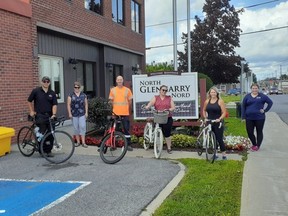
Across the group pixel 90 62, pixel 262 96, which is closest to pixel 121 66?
pixel 90 62

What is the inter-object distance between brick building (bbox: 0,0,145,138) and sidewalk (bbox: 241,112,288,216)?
637cm

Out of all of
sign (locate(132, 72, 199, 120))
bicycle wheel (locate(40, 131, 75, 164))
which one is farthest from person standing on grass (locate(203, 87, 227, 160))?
bicycle wheel (locate(40, 131, 75, 164))

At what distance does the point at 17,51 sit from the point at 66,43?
4708 millimetres

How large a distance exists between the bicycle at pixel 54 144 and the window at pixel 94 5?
9278 millimetres

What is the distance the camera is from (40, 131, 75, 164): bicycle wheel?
27.2 ft

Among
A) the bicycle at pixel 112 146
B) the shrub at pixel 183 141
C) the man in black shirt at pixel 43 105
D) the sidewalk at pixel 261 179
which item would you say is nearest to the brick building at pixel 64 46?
the man in black shirt at pixel 43 105

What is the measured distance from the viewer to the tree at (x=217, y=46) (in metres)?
38.0

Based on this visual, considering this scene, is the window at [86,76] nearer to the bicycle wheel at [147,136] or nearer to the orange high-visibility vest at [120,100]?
the orange high-visibility vest at [120,100]

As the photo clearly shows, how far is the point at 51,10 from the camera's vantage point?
13.2m

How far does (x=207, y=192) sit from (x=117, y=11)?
53.8 feet

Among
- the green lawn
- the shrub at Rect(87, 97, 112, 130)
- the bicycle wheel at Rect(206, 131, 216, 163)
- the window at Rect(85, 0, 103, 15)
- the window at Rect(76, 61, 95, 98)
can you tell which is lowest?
the green lawn

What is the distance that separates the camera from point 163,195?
18.9 feet

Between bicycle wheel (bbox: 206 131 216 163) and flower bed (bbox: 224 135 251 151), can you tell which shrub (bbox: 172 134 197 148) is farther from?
bicycle wheel (bbox: 206 131 216 163)

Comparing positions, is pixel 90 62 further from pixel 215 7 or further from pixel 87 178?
pixel 215 7
